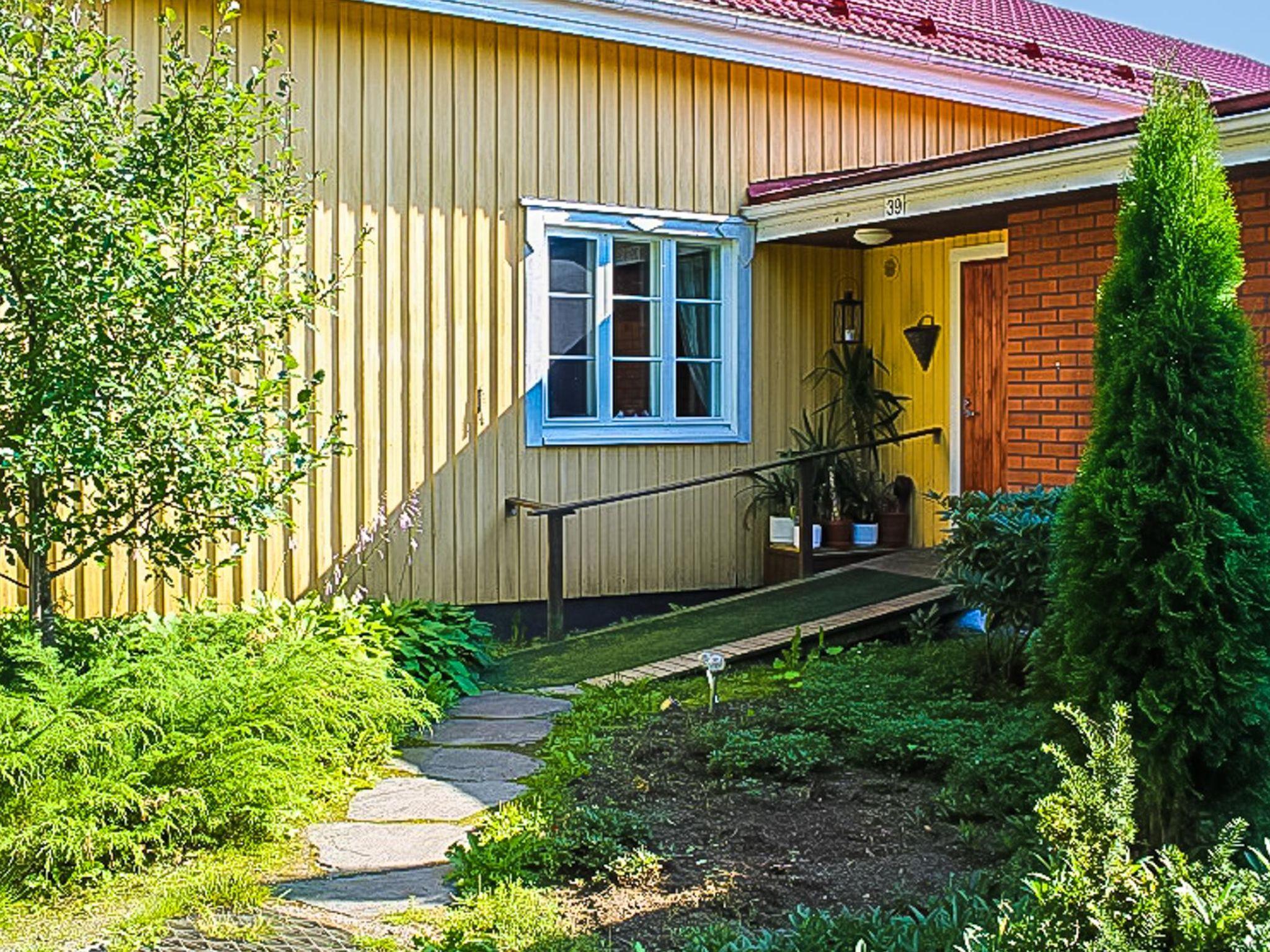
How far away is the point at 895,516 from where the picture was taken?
33.4 ft

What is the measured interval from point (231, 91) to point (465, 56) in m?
3.43

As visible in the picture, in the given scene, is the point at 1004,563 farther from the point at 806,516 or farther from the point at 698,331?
the point at 698,331

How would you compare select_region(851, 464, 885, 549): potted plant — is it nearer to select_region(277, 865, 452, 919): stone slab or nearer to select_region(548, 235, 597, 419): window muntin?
select_region(548, 235, 597, 419): window muntin

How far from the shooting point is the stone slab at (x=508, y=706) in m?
6.52

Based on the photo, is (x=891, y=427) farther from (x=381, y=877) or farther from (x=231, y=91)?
(x=381, y=877)

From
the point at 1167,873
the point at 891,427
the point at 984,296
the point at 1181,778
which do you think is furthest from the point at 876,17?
the point at 1167,873

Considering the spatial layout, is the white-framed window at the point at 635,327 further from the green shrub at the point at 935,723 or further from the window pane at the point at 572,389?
the green shrub at the point at 935,723

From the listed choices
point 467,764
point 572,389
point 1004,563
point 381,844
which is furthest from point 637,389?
point 381,844

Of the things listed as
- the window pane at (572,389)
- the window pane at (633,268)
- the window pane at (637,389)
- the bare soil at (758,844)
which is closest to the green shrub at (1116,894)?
the bare soil at (758,844)

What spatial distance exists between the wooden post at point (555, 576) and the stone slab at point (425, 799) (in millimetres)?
2982

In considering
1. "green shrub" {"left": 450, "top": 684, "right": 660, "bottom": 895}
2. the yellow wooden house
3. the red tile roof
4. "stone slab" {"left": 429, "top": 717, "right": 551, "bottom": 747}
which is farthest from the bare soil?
the red tile roof

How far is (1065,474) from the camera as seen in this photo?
304 inches

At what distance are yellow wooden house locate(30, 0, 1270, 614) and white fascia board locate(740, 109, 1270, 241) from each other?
7.7 inches

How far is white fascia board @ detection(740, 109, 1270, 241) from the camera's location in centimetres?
632
